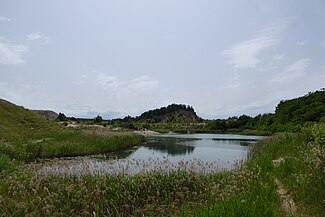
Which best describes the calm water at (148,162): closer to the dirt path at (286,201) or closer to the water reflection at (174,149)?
the water reflection at (174,149)

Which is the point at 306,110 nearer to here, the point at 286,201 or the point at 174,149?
the point at 174,149

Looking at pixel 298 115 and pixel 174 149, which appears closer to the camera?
pixel 174 149

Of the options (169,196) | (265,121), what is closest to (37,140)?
(169,196)

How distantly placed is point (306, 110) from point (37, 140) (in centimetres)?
5134

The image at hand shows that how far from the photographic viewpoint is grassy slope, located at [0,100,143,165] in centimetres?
1556

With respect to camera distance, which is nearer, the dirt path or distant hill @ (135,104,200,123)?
the dirt path

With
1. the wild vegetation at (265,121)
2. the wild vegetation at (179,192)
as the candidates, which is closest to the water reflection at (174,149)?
the wild vegetation at (265,121)

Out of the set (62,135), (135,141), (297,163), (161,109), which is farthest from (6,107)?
(161,109)

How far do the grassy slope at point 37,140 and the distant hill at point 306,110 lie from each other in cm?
3581

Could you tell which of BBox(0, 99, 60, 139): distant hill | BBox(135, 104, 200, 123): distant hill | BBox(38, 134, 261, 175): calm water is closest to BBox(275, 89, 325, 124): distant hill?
BBox(38, 134, 261, 175): calm water

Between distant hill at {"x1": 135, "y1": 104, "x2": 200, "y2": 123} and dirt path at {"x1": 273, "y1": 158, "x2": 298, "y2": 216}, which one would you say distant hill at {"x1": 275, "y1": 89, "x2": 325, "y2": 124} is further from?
distant hill at {"x1": 135, "y1": 104, "x2": 200, "y2": 123}

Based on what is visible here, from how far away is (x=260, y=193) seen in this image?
18.5ft

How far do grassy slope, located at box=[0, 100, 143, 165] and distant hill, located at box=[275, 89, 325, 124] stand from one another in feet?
117

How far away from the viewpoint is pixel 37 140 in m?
19.1
